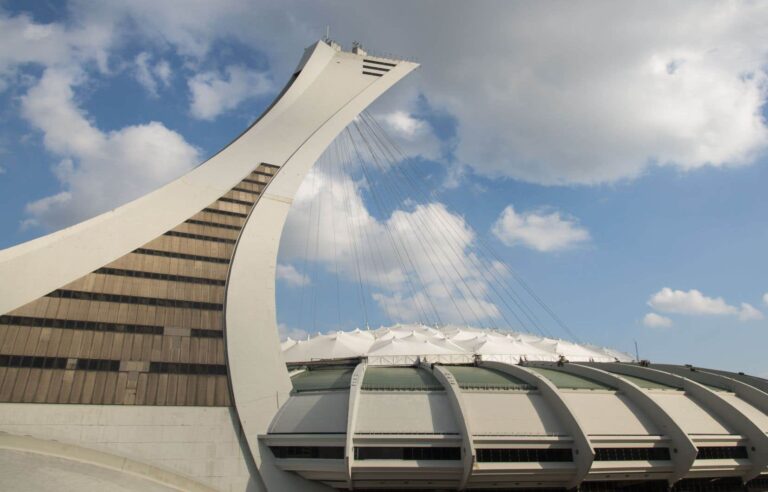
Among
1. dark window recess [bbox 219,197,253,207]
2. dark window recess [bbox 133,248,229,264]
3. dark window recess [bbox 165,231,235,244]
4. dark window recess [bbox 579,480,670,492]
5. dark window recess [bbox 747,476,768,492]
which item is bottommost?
dark window recess [bbox 747,476,768,492]

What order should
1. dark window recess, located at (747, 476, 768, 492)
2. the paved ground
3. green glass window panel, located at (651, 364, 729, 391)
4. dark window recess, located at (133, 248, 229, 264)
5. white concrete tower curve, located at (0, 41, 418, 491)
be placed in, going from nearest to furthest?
the paved ground < white concrete tower curve, located at (0, 41, 418, 491) < dark window recess, located at (747, 476, 768, 492) < dark window recess, located at (133, 248, 229, 264) < green glass window panel, located at (651, 364, 729, 391)

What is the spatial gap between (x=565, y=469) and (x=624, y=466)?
4741 mm

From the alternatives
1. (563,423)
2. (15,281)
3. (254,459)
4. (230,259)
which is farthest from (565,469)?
(15,281)

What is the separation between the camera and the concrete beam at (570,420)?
3222 cm

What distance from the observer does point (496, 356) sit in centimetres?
5775

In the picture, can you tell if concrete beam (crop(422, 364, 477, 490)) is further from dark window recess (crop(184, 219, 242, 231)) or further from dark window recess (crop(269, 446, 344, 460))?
dark window recess (crop(184, 219, 242, 231))

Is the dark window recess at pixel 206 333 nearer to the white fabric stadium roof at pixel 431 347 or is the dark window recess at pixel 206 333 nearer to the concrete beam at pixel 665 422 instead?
the white fabric stadium roof at pixel 431 347

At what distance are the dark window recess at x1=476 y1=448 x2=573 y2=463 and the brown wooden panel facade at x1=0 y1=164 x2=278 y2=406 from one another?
62.0 feet

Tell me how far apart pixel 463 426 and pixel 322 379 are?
13772 millimetres

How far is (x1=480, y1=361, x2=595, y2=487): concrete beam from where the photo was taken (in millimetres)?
32219

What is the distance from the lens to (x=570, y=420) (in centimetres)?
3369

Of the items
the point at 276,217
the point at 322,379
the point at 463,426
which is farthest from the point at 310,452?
the point at 276,217

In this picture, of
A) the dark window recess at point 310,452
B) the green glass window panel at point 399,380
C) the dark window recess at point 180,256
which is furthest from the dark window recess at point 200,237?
the dark window recess at point 310,452

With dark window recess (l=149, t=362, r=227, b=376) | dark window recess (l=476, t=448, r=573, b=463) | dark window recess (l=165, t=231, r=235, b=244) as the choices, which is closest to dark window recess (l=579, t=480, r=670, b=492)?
dark window recess (l=476, t=448, r=573, b=463)
